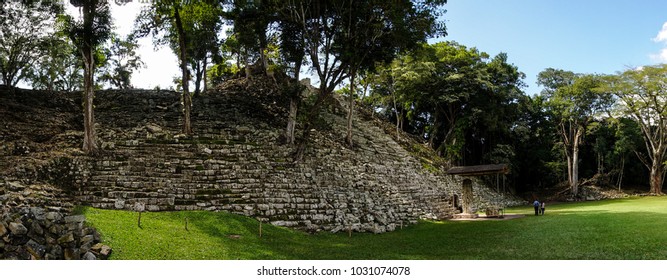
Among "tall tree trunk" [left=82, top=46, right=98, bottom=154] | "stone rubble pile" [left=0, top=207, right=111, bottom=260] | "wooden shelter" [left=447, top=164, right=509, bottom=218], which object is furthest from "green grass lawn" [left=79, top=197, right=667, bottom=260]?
"wooden shelter" [left=447, top=164, right=509, bottom=218]

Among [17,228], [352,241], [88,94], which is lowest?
[352,241]

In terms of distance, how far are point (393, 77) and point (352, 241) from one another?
19.2 meters

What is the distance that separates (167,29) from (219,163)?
28.5 feet

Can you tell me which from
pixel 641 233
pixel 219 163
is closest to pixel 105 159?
pixel 219 163

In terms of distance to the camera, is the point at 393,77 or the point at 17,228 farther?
the point at 393,77

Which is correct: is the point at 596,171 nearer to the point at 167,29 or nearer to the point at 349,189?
the point at 349,189

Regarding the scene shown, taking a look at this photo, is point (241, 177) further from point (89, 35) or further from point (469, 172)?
point (469, 172)

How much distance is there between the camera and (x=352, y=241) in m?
11.5

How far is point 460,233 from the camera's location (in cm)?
1266

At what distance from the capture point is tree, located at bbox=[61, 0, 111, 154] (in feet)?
43.0

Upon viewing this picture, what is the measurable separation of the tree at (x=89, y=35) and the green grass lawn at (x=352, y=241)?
386 centimetres

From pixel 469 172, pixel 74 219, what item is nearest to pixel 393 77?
pixel 469 172

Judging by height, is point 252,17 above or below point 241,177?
above

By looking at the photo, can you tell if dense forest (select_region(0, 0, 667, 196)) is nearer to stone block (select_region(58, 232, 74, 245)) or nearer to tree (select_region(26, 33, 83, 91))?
tree (select_region(26, 33, 83, 91))
